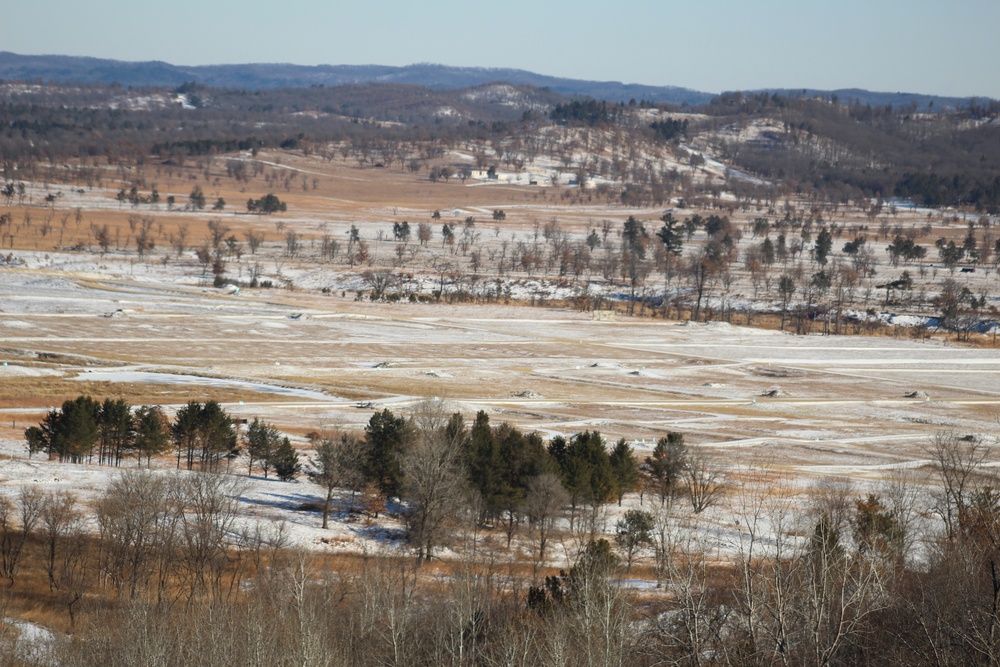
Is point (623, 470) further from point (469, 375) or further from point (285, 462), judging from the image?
point (469, 375)

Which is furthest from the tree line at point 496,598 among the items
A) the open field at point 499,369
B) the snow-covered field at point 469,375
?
the open field at point 499,369

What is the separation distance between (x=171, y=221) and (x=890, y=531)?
123666 mm

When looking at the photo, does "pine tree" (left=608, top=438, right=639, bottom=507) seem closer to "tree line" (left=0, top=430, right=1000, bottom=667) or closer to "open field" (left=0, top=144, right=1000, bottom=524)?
"tree line" (left=0, top=430, right=1000, bottom=667)

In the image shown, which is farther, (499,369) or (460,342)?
(460,342)

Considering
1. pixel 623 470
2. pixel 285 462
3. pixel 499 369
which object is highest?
pixel 623 470

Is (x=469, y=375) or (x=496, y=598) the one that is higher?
(x=496, y=598)

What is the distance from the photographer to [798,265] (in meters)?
126

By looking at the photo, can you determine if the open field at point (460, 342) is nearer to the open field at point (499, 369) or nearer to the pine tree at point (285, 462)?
the open field at point (499, 369)

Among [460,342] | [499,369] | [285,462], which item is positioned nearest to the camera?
[285,462]

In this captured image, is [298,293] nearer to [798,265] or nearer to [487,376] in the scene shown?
[487,376]

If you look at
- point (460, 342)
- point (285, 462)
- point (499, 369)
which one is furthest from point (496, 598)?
point (460, 342)

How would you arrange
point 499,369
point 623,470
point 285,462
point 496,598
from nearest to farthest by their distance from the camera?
point 496,598
point 623,470
point 285,462
point 499,369

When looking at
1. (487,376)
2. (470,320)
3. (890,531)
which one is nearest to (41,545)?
(890,531)

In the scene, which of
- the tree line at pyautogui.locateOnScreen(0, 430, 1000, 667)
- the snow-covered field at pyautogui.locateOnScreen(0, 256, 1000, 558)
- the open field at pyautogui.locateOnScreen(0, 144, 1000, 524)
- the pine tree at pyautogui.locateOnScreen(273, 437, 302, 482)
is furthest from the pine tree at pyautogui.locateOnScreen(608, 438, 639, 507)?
the pine tree at pyautogui.locateOnScreen(273, 437, 302, 482)
